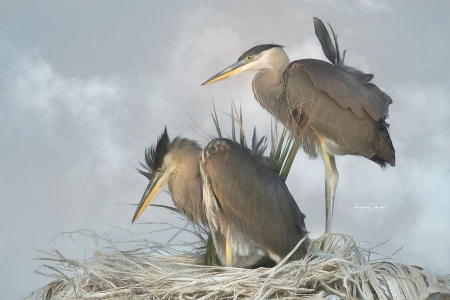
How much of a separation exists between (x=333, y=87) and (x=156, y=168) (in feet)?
4.01

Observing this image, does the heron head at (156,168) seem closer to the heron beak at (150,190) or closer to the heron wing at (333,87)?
the heron beak at (150,190)

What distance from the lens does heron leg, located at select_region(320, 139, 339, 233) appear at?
17.4 feet

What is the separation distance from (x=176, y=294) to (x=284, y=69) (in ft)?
6.07

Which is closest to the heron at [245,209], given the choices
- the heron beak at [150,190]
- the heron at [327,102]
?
the heron beak at [150,190]

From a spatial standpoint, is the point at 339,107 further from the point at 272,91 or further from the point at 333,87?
the point at 272,91

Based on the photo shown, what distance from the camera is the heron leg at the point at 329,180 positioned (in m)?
5.29

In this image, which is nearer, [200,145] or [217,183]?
[217,183]

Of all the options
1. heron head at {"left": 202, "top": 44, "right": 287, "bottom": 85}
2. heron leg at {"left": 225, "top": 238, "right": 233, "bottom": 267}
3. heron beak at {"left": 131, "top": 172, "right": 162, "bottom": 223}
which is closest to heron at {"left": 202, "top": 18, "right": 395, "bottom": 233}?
heron head at {"left": 202, "top": 44, "right": 287, "bottom": 85}

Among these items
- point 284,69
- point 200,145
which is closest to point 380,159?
point 284,69

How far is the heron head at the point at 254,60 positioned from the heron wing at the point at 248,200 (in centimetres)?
109

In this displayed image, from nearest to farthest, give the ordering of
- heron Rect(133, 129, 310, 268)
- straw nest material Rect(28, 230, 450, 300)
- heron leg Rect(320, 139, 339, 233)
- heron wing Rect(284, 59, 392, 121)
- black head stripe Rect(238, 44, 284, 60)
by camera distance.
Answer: straw nest material Rect(28, 230, 450, 300) < heron Rect(133, 129, 310, 268) < heron wing Rect(284, 59, 392, 121) < heron leg Rect(320, 139, 339, 233) < black head stripe Rect(238, 44, 284, 60)

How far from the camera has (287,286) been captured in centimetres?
400

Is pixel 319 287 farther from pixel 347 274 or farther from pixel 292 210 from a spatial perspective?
pixel 292 210

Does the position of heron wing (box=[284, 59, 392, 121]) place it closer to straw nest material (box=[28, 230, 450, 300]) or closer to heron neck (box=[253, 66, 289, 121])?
heron neck (box=[253, 66, 289, 121])
